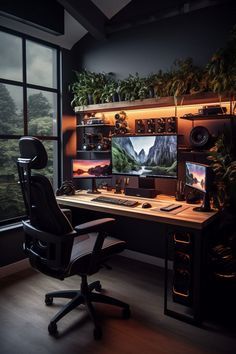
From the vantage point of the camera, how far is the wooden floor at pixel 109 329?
1.86 m

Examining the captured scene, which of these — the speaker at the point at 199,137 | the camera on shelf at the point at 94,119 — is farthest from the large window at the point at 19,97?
the speaker at the point at 199,137

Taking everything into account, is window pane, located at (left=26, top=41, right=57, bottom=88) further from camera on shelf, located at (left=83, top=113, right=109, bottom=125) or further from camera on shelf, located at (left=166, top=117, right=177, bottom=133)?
camera on shelf, located at (left=166, top=117, right=177, bottom=133)

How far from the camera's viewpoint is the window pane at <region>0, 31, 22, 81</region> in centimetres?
303

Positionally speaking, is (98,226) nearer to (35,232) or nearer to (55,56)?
(35,232)

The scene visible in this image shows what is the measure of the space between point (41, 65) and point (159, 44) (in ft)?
4.92

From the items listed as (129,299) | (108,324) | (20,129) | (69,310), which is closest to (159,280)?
(129,299)

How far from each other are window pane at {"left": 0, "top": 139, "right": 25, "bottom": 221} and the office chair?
3.97 ft

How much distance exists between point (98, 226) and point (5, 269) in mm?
1569

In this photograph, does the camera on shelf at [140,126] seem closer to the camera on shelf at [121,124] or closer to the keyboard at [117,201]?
the camera on shelf at [121,124]

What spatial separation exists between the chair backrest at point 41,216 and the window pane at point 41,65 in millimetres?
1626

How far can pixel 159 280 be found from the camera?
2.82m

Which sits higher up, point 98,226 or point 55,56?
point 55,56

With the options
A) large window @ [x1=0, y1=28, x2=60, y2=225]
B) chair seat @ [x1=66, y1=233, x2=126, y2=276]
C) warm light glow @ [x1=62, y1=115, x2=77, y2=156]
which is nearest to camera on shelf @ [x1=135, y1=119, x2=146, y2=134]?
warm light glow @ [x1=62, y1=115, x2=77, y2=156]

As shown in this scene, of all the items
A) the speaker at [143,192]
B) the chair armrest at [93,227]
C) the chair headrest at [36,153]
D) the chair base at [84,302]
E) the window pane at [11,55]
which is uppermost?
the window pane at [11,55]
